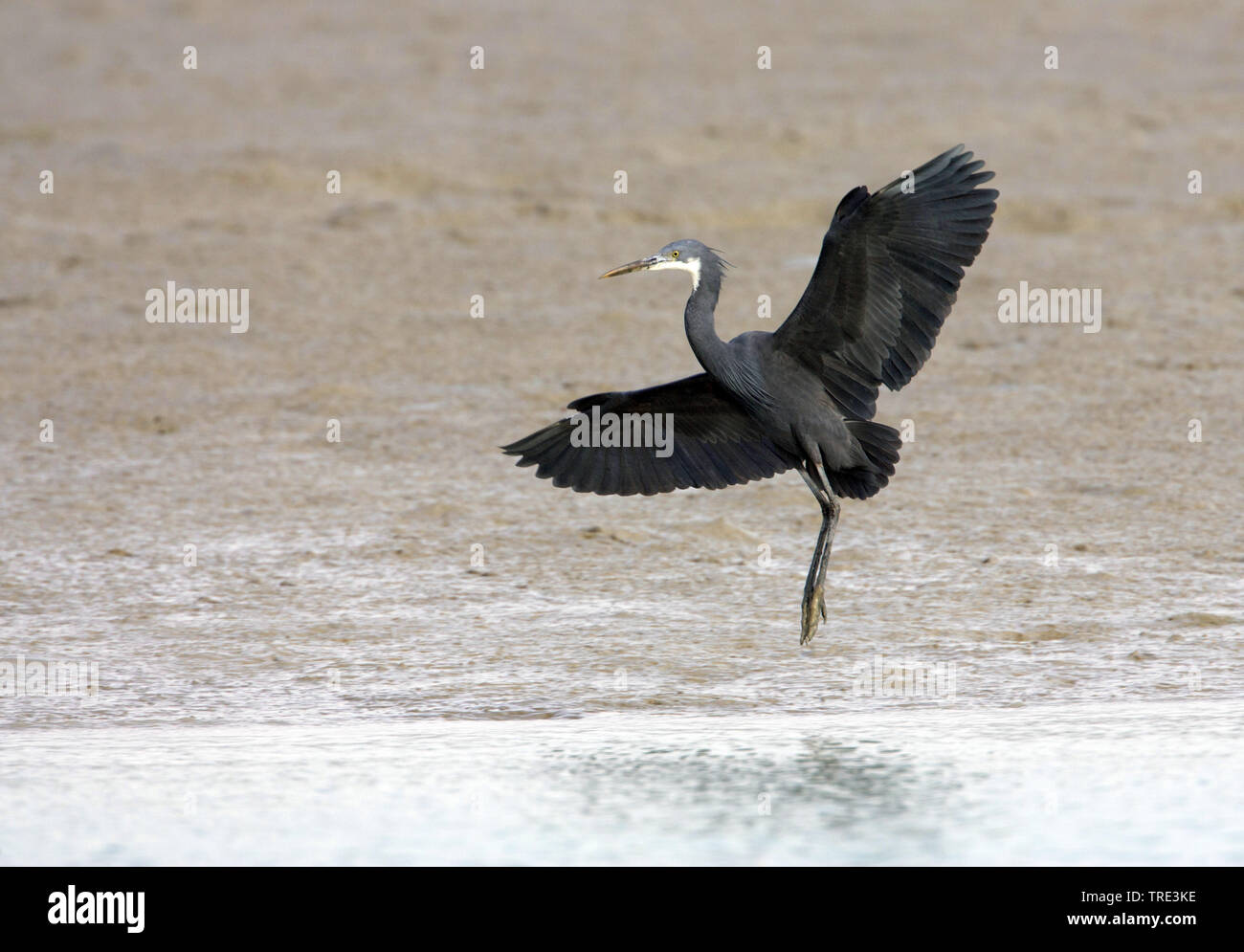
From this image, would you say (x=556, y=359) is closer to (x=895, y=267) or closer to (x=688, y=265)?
(x=688, y=265)

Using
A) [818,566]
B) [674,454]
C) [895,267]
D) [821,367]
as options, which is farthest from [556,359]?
[895,267]

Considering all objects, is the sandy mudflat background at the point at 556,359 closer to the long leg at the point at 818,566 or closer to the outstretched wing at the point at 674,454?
the long leg at the point at 818,566

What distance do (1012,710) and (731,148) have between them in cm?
1031

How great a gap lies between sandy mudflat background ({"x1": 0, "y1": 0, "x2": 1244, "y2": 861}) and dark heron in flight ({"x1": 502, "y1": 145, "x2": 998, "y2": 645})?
26.9 inches

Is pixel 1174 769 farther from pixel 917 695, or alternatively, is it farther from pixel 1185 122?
pixel 1185 122

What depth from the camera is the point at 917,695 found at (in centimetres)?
650

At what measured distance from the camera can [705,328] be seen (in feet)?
20.9

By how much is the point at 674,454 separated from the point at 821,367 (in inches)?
26.7

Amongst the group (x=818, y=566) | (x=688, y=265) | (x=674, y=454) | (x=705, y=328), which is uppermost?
(x=688, y=265)

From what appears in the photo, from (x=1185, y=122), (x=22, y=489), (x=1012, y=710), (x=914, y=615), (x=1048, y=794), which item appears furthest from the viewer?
(x=1185, y=122)

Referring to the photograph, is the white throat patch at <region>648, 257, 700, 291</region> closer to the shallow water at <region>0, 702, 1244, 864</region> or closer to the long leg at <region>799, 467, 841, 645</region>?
the long leg at <region>799, 467, 841, 645</region>

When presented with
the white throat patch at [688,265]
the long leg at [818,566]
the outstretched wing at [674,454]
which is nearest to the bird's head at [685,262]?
the white throat patch at [688,265]
